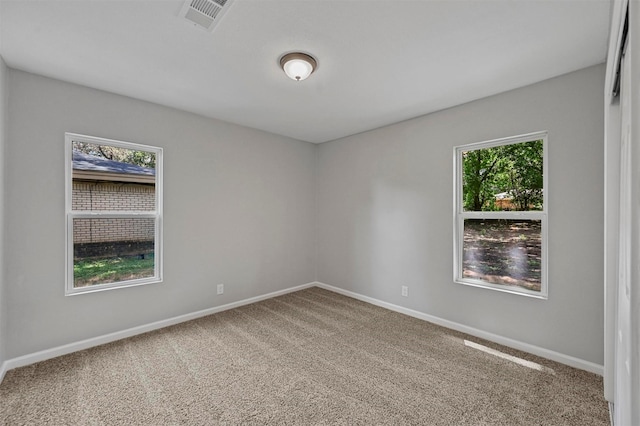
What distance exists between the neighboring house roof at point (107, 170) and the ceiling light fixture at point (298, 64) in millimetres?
2028

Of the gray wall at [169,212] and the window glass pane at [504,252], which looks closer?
the gray wall at [169,212]

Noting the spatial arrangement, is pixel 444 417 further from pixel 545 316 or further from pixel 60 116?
pixel 60 116

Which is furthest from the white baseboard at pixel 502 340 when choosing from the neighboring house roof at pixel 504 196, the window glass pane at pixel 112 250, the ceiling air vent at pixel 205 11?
the ceiling air vent at pixel 205 11

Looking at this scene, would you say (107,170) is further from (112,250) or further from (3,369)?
(3,369)

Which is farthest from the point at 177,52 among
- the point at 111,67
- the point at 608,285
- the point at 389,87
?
the point at 608,285

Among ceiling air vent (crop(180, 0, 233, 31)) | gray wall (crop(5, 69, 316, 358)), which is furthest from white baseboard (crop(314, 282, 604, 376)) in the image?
ceiling air vent (crop(180, 0, 233, 31))

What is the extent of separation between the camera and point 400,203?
381 centimetres

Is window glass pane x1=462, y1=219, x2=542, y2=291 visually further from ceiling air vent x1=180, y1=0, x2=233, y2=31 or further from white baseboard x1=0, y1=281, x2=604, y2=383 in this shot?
ceiling air vent x1=180, y1=0, x2=233, y2=31

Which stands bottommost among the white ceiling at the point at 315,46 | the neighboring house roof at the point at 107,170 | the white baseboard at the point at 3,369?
the white baseboard at the point at 3,369

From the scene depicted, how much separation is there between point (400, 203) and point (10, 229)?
13.0ft

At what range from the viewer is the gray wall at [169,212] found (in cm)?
253

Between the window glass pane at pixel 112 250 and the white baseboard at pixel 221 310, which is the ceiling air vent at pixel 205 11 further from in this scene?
the white baseboard at pixel 221 310

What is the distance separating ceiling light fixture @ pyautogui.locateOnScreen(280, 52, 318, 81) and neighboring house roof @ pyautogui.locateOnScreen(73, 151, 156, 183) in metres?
2.03

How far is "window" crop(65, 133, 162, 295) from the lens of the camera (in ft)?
9.23
